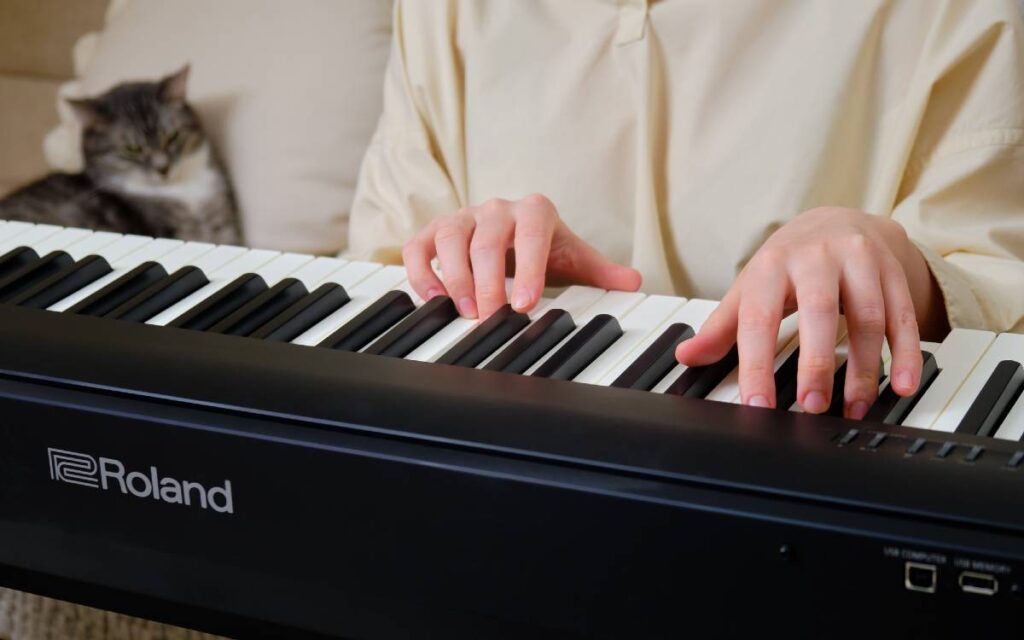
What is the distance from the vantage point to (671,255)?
124 cm

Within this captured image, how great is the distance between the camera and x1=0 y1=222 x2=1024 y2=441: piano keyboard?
73 centimetres

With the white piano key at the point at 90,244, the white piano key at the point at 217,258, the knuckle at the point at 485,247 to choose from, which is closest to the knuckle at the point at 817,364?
the knuckle at the point at 485,247

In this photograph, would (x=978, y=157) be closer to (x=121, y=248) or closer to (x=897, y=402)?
(x=897, y=402)

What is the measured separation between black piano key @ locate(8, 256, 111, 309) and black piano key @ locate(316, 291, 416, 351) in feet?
0.82

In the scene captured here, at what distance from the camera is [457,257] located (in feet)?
3.13

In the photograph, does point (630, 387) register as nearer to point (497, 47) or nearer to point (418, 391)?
point (418, 391)

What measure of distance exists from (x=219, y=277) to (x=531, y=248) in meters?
0.26

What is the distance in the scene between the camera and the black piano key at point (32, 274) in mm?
987

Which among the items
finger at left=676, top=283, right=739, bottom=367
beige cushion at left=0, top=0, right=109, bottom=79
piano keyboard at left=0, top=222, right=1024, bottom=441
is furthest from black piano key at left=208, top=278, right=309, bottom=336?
beige cushion at left=0, top=0, right=109, bottom=79

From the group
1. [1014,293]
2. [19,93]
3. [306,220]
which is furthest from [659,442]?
[19,93]

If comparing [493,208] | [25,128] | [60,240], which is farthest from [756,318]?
[25,128]

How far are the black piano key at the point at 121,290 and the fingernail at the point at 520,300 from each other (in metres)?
0.30

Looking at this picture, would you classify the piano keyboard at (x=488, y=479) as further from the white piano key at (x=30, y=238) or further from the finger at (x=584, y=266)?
the white piano key at (x=30, y=238)

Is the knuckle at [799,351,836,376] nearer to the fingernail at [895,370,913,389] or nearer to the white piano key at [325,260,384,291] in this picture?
the fingernail at [895,370,913,389]
